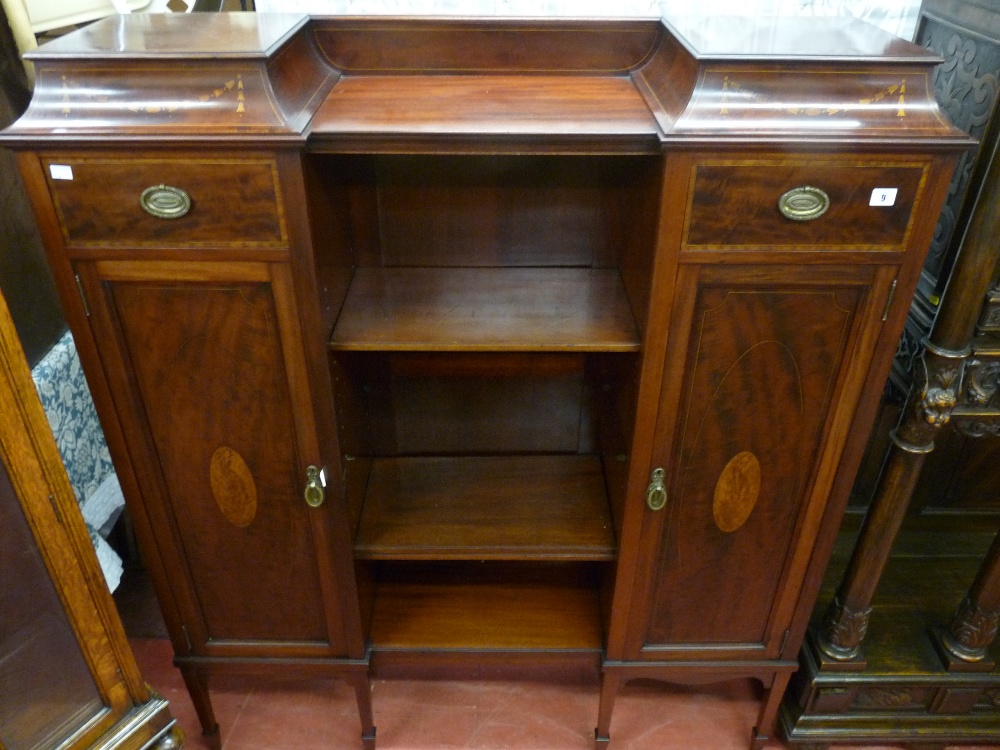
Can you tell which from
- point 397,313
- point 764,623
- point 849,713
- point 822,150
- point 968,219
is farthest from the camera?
point 849,713

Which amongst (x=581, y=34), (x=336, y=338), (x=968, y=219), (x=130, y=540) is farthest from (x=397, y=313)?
(x=130, y=540)

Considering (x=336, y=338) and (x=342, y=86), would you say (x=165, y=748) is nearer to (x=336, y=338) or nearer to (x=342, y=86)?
(x=336, y=338)

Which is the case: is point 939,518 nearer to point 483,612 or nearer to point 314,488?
point 483,612

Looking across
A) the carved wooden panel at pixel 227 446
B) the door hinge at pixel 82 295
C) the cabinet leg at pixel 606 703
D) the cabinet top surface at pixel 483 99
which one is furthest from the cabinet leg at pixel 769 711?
the door hinge at pixel 82 295

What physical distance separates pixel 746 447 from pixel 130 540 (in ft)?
4.62

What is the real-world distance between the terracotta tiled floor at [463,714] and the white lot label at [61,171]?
1101 millimetres

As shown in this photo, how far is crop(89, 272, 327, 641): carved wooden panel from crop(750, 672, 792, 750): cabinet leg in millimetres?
811

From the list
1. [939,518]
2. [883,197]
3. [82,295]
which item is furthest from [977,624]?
[82,295]

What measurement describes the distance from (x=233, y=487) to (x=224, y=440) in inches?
3.5

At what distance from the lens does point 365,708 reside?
138 centimetres

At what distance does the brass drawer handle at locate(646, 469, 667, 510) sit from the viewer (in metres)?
1.11

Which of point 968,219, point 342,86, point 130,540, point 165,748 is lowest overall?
point 130,540

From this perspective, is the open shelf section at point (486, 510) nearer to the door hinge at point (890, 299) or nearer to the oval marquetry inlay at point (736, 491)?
the oval marquetry inlay at point (736, 491)

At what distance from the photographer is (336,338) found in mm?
1055
